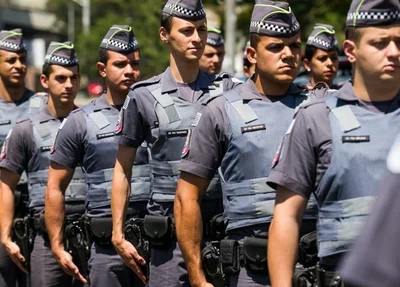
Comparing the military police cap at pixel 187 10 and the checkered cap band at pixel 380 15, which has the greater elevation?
the checkered cap band at pixel 380 15

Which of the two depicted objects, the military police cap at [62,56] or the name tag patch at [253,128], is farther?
the military police cap at [62,56]

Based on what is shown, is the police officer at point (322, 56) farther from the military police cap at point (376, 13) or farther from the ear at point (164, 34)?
the military police cap at point (376, 13)

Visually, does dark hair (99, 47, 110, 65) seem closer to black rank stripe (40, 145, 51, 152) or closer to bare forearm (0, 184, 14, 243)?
black rank stripe (40, 145, 51, 152)

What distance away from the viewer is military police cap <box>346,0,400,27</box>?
461 centimetres

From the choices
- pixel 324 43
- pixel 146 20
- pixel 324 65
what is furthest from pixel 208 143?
pixel 146 20

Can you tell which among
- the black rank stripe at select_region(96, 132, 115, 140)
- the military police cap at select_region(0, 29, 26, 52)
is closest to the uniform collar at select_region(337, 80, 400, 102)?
the black rank stripe at select_region(96, 132, 115, 140)

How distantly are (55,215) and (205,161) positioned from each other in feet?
9.04

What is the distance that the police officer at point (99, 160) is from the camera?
8141 millimetres

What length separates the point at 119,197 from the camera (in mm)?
7453

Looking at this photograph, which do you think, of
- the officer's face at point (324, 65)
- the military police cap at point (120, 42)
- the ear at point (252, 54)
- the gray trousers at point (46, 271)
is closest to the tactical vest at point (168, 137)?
the ear at point (252, 54)

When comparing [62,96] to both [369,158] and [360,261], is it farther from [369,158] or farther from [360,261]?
[360,261]

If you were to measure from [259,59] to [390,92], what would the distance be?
5.13 ft

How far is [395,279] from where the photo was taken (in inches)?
103

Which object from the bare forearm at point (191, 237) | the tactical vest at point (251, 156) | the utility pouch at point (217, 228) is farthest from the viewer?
the utility pouch at point (217, 228)
